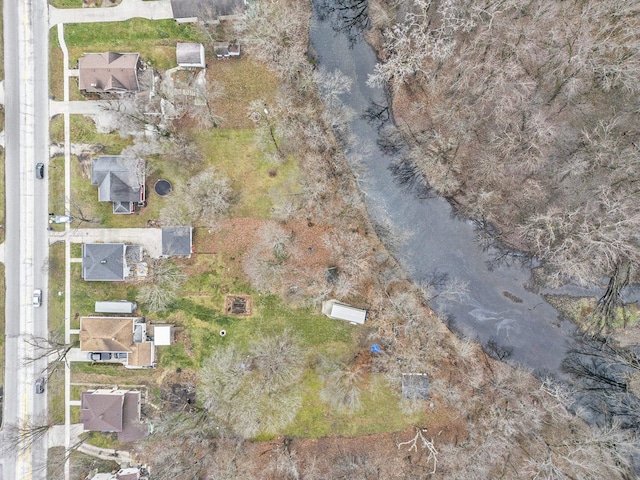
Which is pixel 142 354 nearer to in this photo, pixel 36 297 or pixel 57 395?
pixel 57 395

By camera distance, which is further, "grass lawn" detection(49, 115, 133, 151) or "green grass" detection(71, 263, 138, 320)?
"green grass" detection(71, 263, 138, 320)

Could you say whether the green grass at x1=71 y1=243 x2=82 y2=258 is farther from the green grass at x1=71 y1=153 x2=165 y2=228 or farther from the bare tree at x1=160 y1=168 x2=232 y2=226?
the bare tree at x1=160 y1=168 x2=232 y2=226

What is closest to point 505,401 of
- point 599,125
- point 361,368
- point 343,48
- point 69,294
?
point 361,368

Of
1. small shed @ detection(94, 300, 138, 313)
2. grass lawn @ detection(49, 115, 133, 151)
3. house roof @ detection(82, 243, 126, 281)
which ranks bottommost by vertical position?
small shed @ detection(94, 300, 138, 313)

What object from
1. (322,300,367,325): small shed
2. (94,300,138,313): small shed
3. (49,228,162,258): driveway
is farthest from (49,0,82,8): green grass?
(322,300,367,325): small shed

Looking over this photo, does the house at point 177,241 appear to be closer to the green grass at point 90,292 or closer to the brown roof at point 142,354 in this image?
the green grass at point 90,292

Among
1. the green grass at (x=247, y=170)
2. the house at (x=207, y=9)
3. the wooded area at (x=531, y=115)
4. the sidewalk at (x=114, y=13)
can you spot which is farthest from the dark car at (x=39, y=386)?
the wooded area at (x=531, y=115)

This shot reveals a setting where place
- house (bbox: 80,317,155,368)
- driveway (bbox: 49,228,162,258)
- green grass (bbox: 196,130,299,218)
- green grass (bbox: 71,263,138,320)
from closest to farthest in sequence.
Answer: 1. house (bbox: 80,317,155,368)
2. green grass (bbox: 196,130,299,218)
3. driveway (bbox: 49,228,162,258)
4. green grass (bbox: 71,263,138,320)

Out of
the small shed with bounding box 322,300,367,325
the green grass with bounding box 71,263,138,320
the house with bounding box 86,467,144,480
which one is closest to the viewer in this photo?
the small shed with bounding box 322,300,367,325

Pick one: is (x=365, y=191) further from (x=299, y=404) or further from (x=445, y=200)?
(x=299, y=404)
